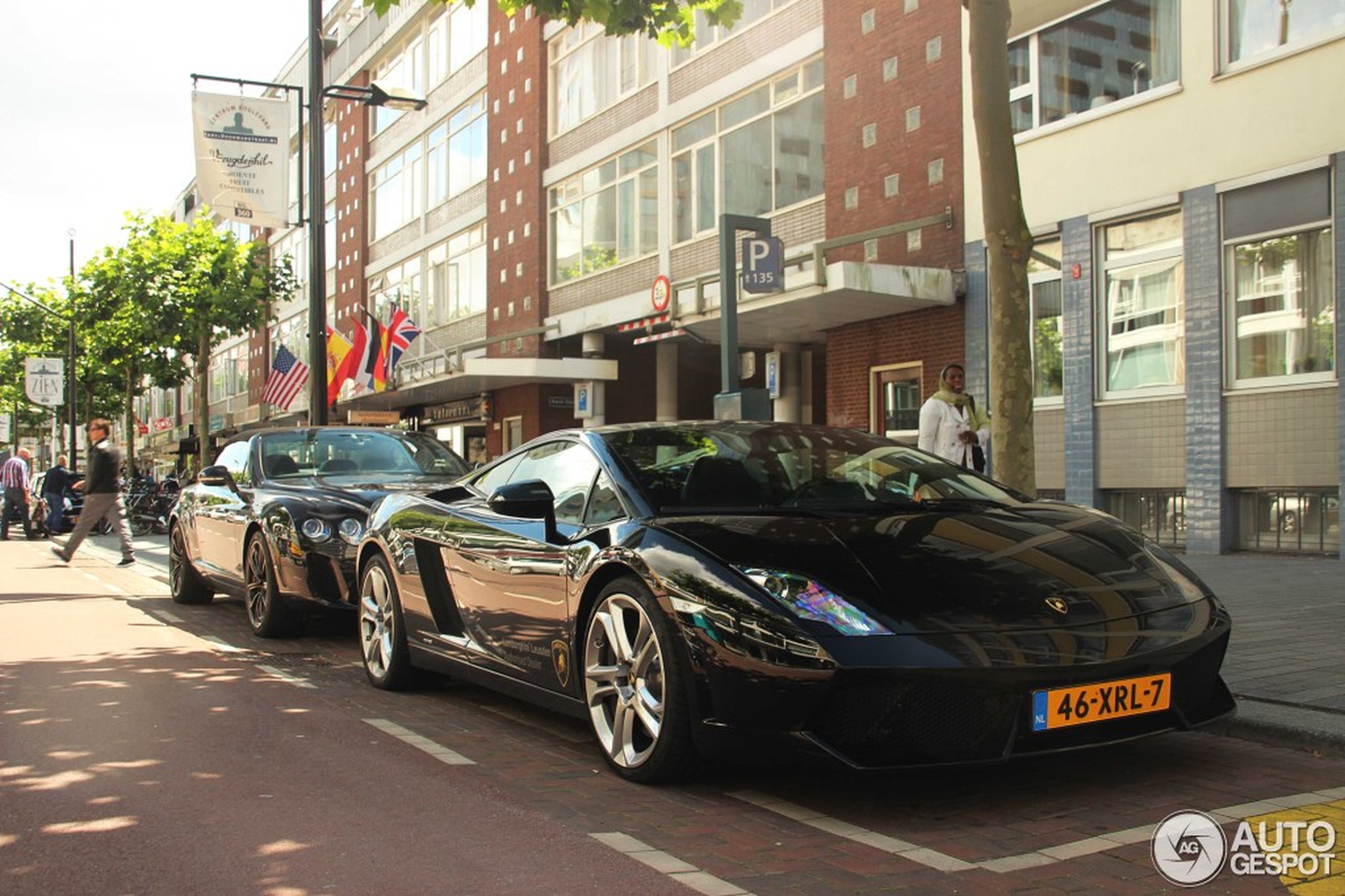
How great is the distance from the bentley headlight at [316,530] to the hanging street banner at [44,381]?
34.6 meters

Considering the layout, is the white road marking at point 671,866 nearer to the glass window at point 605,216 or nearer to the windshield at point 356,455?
the windshield at point 356,455

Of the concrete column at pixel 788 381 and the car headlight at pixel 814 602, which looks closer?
the car headlight at pixel 814 602

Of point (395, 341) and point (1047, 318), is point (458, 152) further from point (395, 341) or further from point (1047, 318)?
point (1047, 318)

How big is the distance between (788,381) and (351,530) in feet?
47.4

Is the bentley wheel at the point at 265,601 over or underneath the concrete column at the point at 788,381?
underneath

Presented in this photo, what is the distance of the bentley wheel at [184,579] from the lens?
1156 cm

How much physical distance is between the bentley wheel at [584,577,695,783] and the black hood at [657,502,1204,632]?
332mm

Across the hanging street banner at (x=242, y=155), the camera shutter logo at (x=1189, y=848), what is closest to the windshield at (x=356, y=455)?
the hanging street banner at (x=242, y=155)

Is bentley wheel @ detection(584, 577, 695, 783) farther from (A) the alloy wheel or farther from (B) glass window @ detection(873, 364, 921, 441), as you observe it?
(B) glass window @ detection(873, 364, 921, 441)

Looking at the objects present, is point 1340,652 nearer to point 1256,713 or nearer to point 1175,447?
point 1256,713

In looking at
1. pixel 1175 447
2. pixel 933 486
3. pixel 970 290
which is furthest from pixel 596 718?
pixel 970 290

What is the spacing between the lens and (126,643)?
881 centimetres

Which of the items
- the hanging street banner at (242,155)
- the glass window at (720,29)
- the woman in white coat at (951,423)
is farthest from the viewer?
the glass window at (720,29)

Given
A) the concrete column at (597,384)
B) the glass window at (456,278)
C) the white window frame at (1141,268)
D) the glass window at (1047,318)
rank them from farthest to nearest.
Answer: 1. the glass window at (456,278)
2. the concrete column at (597,384)
3. the glass window at (1047,318)
4. the white window frame at (1141,268)
